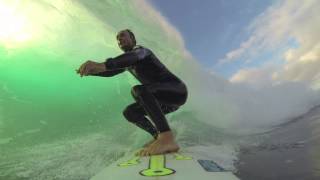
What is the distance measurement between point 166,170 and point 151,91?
1368 mm

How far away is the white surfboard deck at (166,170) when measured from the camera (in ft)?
12.4

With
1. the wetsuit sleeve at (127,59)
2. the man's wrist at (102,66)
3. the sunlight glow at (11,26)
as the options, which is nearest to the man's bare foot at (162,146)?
the wetsuit sleeve at (127,59)

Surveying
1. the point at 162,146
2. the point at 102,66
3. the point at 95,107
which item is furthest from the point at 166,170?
the point at 95,107

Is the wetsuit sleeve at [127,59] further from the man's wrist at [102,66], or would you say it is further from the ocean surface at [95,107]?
the ocean surface at [95,107]

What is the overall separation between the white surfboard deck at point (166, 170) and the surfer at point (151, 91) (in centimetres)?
28

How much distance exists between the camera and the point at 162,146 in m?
5.20

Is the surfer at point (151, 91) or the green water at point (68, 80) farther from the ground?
the green water at point (68, 80)

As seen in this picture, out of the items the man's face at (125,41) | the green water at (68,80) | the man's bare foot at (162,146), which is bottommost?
the man's bare foot at (162,146)

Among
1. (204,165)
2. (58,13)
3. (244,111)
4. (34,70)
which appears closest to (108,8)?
(58,13)

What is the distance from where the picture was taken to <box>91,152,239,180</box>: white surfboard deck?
149 inches

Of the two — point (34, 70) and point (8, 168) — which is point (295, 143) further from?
point (34, 70)

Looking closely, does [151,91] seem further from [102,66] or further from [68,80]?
[68,80]

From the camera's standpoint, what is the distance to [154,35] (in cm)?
1560

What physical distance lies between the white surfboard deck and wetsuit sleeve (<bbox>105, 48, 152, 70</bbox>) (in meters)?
1.05
